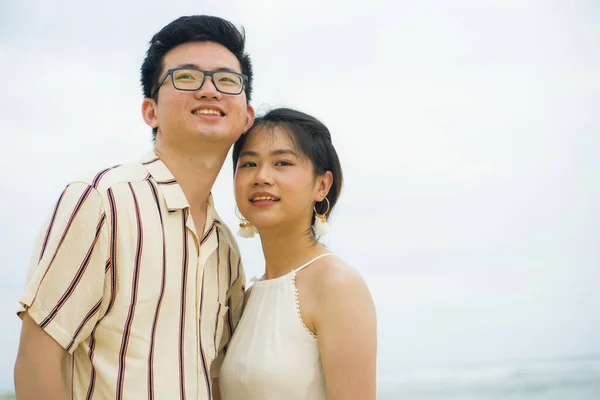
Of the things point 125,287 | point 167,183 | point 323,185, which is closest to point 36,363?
point 125,287

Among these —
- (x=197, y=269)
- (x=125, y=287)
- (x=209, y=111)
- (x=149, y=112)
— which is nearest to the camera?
(x=125, y=287)

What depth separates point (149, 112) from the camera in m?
2.81

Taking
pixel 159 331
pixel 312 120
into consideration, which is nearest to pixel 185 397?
pixel 159 331

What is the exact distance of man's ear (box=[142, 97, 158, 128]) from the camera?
9.14 ft

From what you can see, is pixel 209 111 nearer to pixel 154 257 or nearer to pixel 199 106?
pixel 199 106

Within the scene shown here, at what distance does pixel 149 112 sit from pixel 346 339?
1223 mm

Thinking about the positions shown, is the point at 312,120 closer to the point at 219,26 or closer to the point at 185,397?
the point at 219,26

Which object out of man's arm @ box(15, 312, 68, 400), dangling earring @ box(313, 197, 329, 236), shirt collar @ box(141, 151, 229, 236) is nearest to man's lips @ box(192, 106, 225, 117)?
shirt collar @ box(141, 151, 229, 236)

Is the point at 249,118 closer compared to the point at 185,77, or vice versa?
the point at 185,77

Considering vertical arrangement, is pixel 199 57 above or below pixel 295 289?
above

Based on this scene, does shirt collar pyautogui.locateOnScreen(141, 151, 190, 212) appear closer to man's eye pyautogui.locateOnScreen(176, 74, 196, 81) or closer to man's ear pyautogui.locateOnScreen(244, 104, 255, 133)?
man's eye pyautogui.locateOnScreen(176, 74, 196, 81)

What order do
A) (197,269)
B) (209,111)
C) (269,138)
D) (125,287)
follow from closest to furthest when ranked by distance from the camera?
1. (125,287)
2. (197,269)
3. (209,111)
4. (269,138)

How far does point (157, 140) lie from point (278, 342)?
945mm

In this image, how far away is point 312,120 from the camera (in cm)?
302
